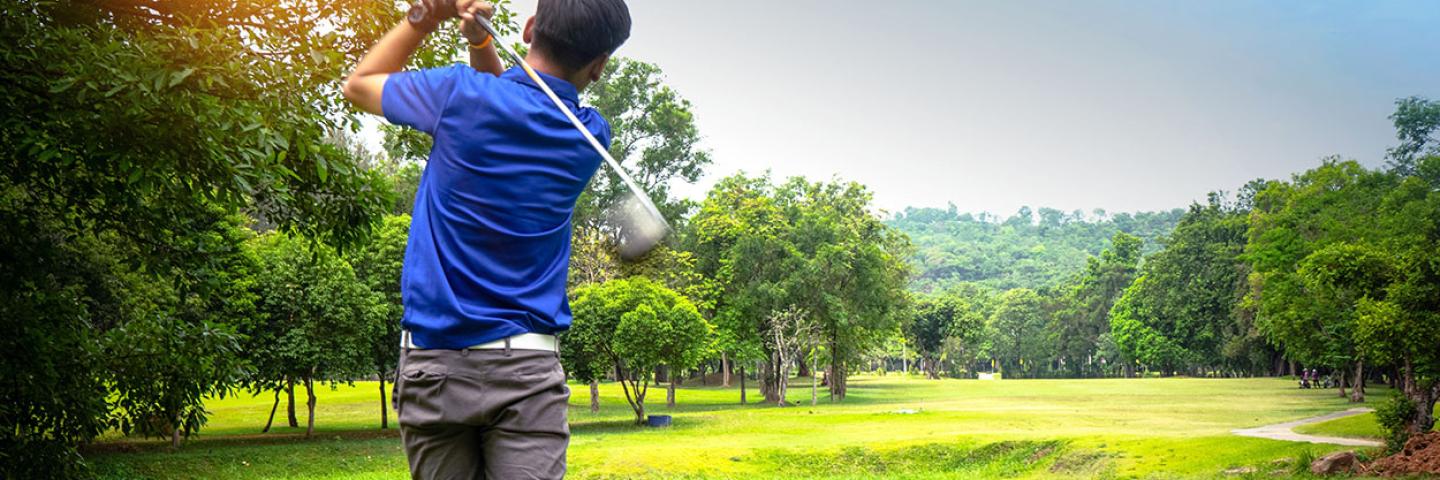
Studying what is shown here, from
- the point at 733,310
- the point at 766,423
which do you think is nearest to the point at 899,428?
the point at 766,423

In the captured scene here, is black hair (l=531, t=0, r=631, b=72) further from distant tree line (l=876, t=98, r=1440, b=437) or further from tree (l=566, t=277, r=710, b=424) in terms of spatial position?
tree (l=566, t=277, r=710, b=424)

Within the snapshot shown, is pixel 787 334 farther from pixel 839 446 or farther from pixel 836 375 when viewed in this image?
pixel 839 446

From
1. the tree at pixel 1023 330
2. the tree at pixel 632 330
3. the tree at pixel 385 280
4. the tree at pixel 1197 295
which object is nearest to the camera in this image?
the tree at pixel 385 280

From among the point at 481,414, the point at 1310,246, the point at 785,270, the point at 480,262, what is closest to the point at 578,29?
the point at 480,262

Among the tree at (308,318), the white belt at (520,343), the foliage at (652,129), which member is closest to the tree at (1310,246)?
the foliage at (652,129)

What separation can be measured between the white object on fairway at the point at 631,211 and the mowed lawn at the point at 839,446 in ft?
62.7

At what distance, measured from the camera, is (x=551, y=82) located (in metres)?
2.59

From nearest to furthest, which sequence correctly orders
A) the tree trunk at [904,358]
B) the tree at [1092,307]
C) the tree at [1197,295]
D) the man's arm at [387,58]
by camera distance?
the man's arm at [387,58], the tree trunk at [904,358], the tree at [1197,295], the tree at [1092,307]

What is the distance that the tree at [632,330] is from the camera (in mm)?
36719

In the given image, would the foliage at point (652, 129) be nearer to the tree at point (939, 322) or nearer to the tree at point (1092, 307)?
the tree at point (939, 322)

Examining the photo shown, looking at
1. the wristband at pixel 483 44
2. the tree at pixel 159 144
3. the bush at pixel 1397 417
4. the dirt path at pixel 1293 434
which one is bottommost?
the dirt path at pixel 1293 434

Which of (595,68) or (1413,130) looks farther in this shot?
(1413,130)

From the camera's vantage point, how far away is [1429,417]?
21656 millimetres

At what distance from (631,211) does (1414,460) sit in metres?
19.9
